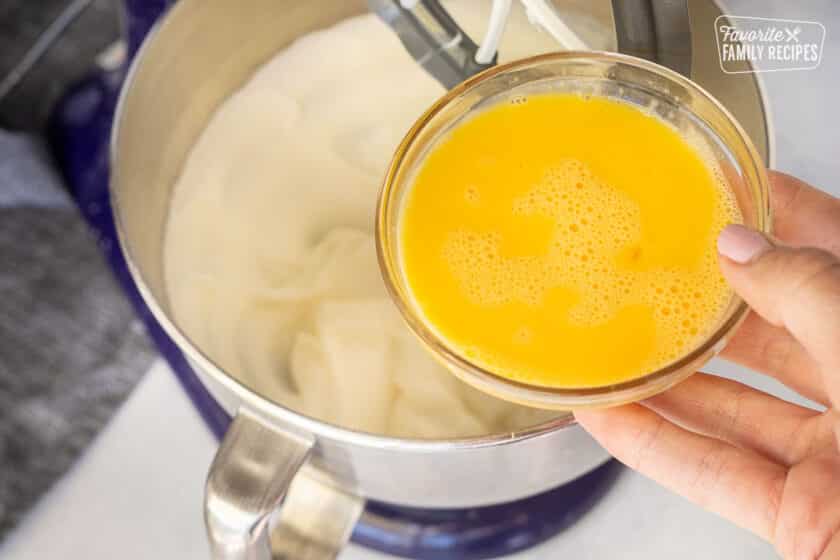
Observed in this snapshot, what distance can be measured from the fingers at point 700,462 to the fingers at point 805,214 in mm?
135

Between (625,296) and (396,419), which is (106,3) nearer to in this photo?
(396,419)

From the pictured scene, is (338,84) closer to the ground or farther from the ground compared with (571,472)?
farther from the ground

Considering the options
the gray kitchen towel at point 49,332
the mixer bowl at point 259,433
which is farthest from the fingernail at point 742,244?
the gray kitchen towel at point 49,332

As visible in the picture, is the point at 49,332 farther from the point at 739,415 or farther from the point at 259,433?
the point at 739,415

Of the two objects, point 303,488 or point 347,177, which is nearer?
point 303,488

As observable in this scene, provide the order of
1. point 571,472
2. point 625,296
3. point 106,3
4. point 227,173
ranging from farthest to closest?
1. point 106,3
2. point 227,173
3. point 571,472
4. point 625,296

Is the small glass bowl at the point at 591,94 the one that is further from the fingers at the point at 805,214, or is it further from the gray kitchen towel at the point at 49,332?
the gray kitchen towel at the point at 49,332

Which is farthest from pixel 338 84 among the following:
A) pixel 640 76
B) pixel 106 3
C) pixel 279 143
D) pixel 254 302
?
pixel 106 3

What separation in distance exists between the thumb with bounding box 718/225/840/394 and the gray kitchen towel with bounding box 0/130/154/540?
23.5 inches

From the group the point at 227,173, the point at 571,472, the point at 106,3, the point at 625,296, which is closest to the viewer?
the point at 625,296

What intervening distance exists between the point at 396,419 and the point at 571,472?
0.39 feet

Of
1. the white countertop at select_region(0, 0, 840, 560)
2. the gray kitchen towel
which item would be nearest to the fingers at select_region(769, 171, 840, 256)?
the white countertop at select_region(0, 0, 840, 560)

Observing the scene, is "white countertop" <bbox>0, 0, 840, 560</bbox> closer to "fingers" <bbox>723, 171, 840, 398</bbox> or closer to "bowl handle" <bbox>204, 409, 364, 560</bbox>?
"fingers" <bbox>723, 171, 840, 398</bbox>

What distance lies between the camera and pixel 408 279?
0.46 m
